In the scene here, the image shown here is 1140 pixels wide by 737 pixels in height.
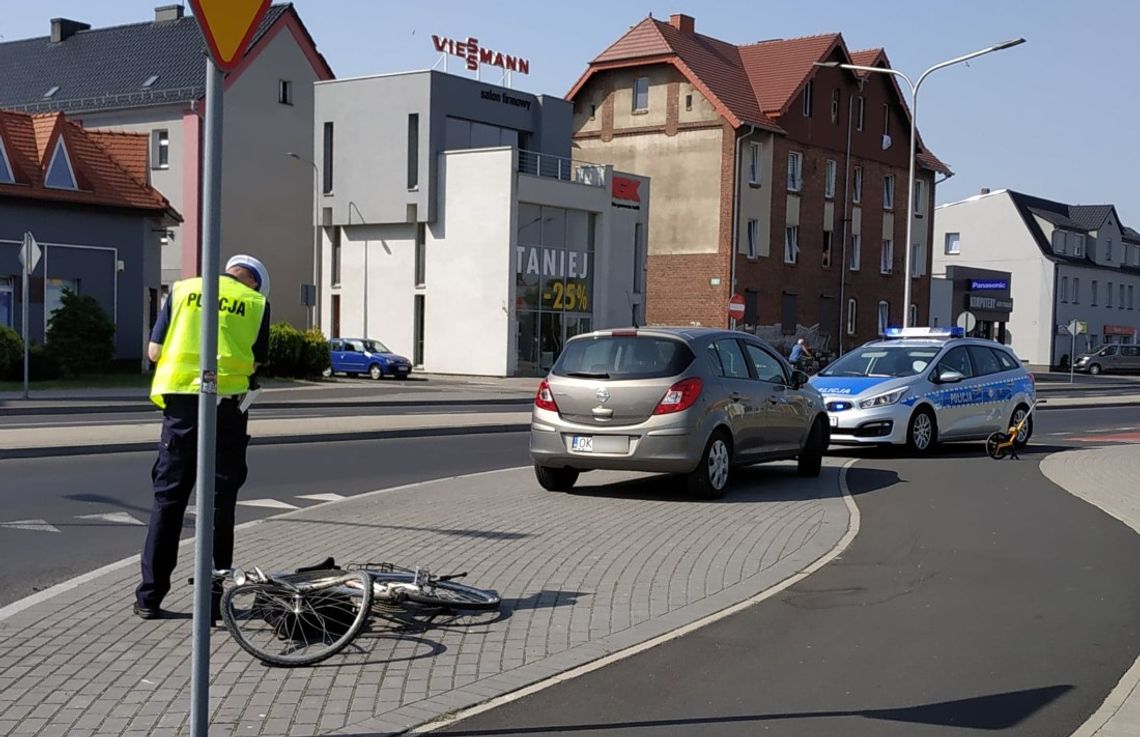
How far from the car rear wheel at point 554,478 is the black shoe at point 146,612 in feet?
20.8

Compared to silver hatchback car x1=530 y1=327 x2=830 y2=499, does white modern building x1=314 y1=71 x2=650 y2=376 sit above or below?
above

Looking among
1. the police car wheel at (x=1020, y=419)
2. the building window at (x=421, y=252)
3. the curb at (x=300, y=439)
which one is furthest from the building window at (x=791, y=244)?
the police car wheel at (x=1020, y=419)

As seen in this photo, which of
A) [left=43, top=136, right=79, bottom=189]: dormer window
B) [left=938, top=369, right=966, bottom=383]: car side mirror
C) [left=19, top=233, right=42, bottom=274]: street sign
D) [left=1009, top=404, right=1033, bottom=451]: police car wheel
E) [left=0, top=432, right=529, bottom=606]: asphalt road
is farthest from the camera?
[left=43, top=136, right=79, bottom=189]: dormer window

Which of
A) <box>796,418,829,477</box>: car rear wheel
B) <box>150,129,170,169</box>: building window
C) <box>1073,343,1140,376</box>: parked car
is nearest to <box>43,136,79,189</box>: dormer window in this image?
Result: <box>150,129,170,169</box>: building window

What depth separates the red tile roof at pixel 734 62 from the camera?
55.1 meters

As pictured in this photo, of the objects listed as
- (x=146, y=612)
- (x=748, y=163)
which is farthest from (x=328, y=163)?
(x=146, y=612)

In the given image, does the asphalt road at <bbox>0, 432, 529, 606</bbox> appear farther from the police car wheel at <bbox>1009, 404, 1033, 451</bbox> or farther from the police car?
the police car wheel at <bbox>1009, 404, 1033, 451</bbox>

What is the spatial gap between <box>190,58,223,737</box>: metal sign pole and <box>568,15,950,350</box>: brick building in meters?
50.4

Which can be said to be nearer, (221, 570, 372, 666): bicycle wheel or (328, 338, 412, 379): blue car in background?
(221, 570, 372, 666): bicycle wheel

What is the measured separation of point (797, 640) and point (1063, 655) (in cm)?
131

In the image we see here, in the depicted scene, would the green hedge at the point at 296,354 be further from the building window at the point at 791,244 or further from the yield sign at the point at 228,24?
the yield sign at the point at 228,24

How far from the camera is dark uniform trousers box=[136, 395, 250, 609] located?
21.8ft

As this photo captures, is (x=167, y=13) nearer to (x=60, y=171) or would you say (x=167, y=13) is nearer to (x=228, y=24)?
(x=60, y=171)

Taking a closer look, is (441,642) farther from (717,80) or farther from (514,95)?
(717,80)
